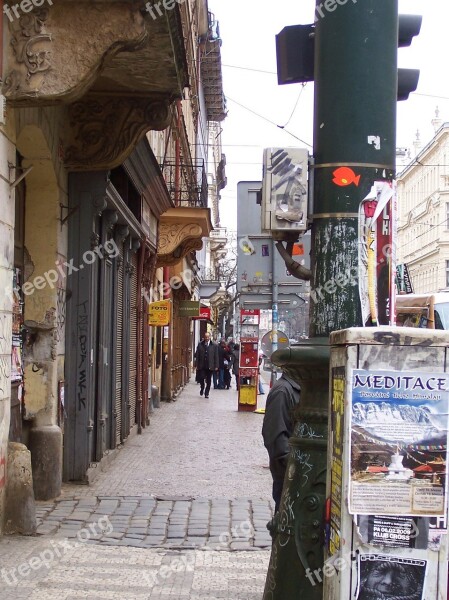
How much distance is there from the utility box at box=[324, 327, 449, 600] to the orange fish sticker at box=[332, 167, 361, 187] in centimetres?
137

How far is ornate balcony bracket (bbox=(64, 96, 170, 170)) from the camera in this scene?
10445mm

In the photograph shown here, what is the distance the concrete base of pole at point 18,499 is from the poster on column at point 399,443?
184 inches

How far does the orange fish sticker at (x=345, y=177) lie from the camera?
189 inches

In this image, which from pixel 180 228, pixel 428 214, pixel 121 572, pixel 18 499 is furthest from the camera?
pixel 428 214

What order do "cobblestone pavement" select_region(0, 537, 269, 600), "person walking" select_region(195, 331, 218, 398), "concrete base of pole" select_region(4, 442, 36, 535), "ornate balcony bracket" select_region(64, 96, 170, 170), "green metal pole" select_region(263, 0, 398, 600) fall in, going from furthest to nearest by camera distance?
"person walking" select_region(195, 331, 218, 398) → "ornate balcony bracket" select_region(64, 96, 170, 170) → "concrete base of pole" select_region(4, 442, 36, 535) → "cobblestone pavement" select_region(0, 537, 269, 600) → "green metal pole" select_region(263, 0, 398, 600)

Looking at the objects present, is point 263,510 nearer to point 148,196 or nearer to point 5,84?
point 5,84

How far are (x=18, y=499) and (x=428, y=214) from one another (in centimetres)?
8635

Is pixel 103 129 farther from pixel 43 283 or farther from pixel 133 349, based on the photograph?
pixel 133 349

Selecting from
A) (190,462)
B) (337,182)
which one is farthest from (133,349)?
(337,182)

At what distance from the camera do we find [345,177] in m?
4.81

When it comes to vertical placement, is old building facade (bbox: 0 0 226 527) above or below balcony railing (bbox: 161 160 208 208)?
below

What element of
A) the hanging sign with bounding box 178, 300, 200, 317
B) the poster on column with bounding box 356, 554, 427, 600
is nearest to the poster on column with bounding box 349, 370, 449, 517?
the poster on column with bounding box 356, 554, 427, 600

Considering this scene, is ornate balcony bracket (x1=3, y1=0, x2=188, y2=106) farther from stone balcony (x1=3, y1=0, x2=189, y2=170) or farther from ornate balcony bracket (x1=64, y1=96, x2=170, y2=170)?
ornate balcony bracket (x1=64, y1=96, x2=170, y2=170)

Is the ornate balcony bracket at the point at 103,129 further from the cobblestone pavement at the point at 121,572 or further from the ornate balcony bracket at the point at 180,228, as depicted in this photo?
the ornate balcony bracket at the point at 180,228
